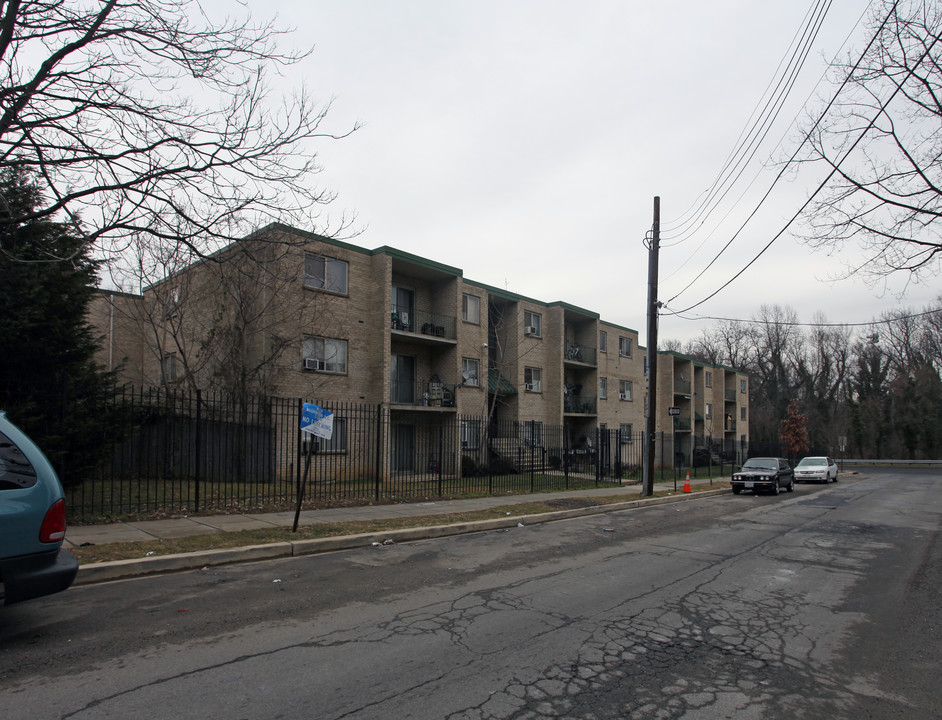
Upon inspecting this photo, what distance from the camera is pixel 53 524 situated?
4828mm

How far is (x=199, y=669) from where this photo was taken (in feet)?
14.6

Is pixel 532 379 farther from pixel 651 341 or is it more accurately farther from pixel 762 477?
pixel 762 477

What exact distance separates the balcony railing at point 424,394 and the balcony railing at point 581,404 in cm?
997

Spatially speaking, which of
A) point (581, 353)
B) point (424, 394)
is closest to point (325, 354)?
point (424, 394)

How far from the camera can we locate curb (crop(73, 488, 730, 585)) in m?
7.06

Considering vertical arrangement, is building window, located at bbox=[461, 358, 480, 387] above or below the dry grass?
above

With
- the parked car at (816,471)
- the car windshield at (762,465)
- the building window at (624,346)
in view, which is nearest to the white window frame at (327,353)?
the car windshield at (762,465)

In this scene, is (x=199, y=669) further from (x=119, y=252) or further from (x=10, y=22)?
(x=10, y=22)

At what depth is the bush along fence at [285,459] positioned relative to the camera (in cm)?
1120

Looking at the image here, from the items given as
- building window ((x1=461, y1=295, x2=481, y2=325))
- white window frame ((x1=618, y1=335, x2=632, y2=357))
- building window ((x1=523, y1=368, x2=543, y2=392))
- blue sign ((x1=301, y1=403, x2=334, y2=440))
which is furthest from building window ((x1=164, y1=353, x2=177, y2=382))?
white window frame ((x1=618, y1=335, x2=632, y2=357))

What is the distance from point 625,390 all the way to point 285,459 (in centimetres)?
2642

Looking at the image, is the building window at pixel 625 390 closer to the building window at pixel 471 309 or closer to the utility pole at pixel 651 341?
the building window at pixel 471 309

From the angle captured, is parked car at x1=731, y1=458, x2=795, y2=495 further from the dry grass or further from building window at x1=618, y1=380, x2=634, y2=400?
building window at x1=618, y1=380, x2=634, y2=400

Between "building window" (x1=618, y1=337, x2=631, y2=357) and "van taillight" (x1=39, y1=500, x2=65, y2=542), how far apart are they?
36806 millimetres
